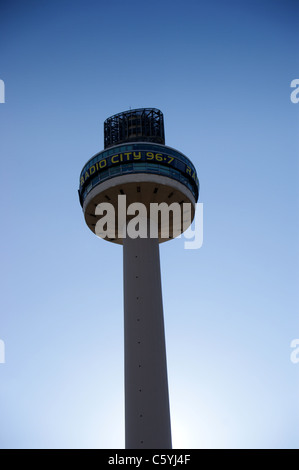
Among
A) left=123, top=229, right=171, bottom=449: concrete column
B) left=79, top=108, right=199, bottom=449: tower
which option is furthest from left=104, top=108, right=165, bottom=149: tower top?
left=123, top=229, right=171, bottom=449: concrete column

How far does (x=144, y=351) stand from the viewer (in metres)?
52.1

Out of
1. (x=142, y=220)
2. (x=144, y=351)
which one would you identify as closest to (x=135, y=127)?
(x=142, y=220)

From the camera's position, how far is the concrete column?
47.9 m

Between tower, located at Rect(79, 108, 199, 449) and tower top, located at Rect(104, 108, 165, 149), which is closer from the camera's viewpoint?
tower, located at Rect(79, 108, 199, 449)

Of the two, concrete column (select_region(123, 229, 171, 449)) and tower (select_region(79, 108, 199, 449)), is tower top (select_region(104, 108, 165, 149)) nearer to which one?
tower (select_region(79, 108, 199, 449))

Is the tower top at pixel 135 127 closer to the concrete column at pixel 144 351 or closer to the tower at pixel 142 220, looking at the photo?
the tower at pixel 142 220

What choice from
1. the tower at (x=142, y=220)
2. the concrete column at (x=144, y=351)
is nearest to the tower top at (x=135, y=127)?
the tower at (x=142, y=220)

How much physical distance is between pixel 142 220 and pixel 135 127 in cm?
1633

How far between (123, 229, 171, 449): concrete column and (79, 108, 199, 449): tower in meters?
0.10

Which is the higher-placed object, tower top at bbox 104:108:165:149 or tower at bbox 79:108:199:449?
tower top at bbox 104:108:165:149

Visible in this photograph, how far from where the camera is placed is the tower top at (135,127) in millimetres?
66500

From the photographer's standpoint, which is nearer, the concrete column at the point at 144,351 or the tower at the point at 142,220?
the concrete column at the point at 144,351

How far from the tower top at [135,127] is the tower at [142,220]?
0.52 ft
